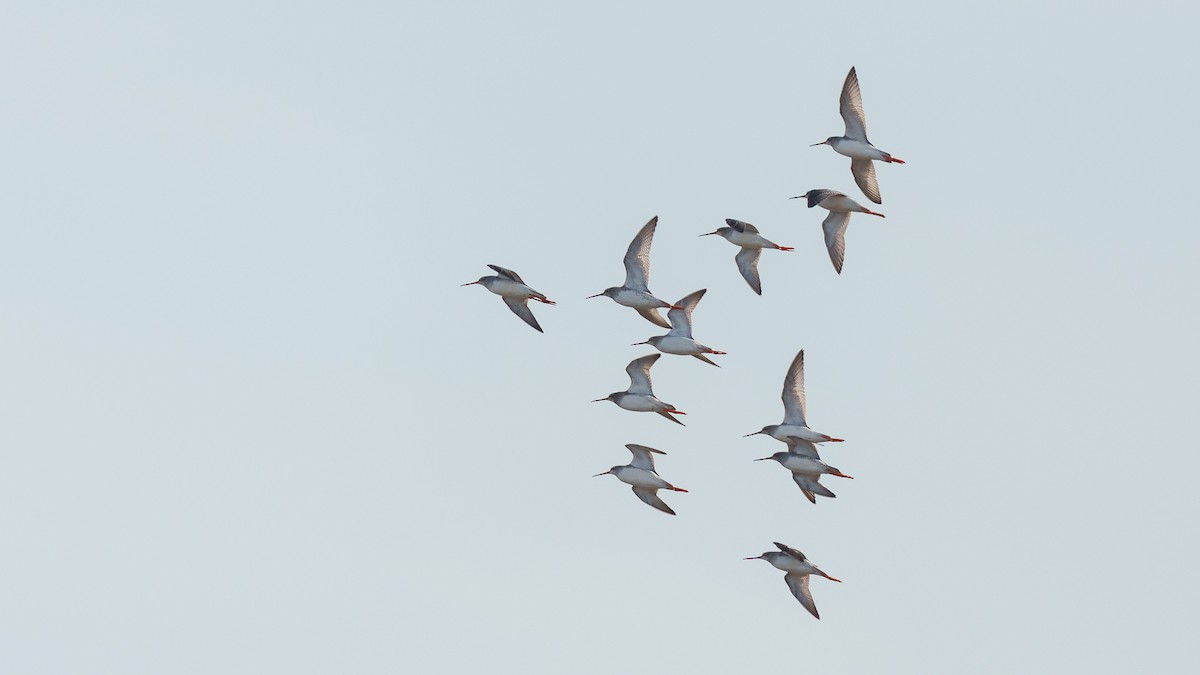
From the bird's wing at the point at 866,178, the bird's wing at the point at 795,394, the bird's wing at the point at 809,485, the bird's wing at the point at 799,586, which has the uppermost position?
the bird's wing at the point at 866,178

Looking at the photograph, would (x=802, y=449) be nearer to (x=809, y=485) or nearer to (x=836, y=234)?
(x=809, y=485)

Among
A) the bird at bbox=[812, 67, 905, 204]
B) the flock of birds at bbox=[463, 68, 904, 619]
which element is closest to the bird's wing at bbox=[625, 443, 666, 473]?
the flock of birds at bbox=[463, 68, 904, 619]

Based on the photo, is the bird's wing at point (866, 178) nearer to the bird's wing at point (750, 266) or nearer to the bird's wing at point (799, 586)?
the bird's wing at point (750, 266)

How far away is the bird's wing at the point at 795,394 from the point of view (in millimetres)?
89875

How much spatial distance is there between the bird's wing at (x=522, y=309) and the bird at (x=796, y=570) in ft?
24.8

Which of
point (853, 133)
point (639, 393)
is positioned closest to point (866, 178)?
point (853, 133)

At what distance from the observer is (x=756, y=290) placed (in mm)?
90250

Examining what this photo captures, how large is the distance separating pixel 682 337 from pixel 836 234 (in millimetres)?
4316

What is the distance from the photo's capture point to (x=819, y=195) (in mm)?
88438

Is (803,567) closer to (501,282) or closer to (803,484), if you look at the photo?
(803,484)

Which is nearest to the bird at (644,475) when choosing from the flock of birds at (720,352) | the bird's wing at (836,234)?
the flock of birds at (720,352)

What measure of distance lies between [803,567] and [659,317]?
669 centimetres

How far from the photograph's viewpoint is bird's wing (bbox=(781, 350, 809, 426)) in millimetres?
89875

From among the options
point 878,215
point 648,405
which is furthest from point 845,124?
point 648,405
